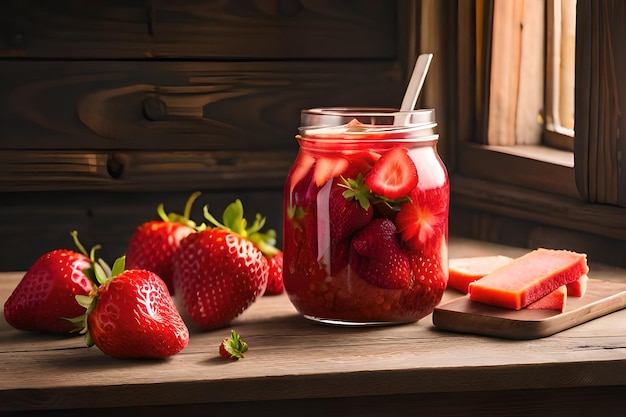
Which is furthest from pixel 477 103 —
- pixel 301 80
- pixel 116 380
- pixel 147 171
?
pixel 116 380

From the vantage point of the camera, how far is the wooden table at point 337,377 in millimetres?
1022

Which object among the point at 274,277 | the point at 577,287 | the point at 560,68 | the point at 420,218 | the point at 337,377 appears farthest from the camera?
the point at 560,68

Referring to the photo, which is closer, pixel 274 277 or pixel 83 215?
pixel 274 277

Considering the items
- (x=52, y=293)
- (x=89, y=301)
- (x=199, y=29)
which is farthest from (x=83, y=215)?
(x=89, y=301)

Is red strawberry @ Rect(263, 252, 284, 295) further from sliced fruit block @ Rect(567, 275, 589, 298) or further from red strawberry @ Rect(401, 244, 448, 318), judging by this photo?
sliced fruit block @ Rect(567, 275, 589, 298)

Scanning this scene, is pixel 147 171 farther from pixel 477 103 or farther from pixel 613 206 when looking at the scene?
pixel 613 206

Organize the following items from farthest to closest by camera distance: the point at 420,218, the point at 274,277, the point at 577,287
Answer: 1. the point at 274,277
2. the point at 577,287
3. the point at 420,218

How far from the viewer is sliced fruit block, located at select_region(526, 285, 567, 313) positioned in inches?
47.4

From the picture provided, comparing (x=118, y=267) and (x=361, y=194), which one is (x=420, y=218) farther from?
(x=118, y=267)

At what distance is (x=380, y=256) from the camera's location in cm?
113

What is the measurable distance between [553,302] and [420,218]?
20 centimetres

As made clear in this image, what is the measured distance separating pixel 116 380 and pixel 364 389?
0.26 m

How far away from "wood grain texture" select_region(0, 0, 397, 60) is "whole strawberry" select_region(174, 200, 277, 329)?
0.67 metres

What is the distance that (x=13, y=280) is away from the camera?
1.50 meters
